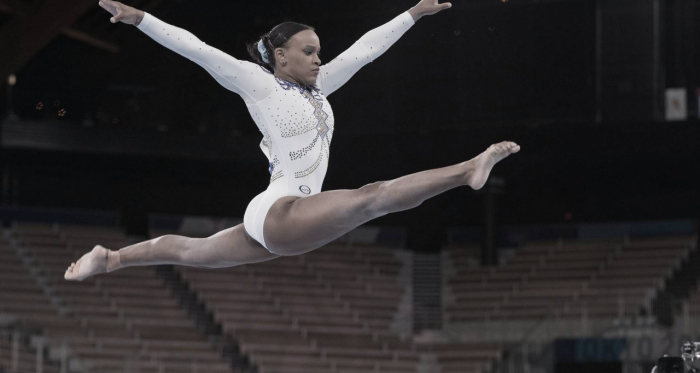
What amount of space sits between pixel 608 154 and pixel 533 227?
3.83m

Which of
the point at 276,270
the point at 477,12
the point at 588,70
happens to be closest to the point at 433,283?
the point at 276,270

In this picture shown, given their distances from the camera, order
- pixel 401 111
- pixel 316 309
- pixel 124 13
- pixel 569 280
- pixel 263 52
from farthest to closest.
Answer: pixel 569 280
pixel 316 309
pixel 401 111
pixel 263 52
pixel 124 13

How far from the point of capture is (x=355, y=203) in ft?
13.1

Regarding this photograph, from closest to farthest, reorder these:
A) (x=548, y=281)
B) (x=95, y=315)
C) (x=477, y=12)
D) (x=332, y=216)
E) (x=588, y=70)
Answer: (x=332, y=216)
(x=477, y=12)
(x=588, y=70)
(x=95, y=315)
(x=548, y=281)

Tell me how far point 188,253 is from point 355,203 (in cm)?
120

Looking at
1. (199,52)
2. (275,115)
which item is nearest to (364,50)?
(275,115)

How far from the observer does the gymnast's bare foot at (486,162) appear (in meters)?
3.65

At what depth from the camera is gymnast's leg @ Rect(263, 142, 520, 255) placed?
3.73m

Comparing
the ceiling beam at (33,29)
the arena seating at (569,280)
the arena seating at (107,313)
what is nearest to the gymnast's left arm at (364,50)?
Answer: the ceiling beam at (33,29)

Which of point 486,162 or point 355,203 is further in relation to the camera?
point 355,203

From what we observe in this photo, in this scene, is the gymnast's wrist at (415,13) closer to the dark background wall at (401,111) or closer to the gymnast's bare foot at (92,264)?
the gymnast's bare foot at (92,264)

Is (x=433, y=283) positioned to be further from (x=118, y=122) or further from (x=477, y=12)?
(x=477, y=12)

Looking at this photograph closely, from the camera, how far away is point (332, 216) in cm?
407

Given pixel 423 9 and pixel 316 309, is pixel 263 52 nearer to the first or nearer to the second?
pixel 423 9
